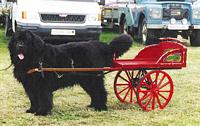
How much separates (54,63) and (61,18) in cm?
695

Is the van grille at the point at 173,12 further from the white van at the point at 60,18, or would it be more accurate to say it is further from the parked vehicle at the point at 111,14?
the parked vehicle at the point at 111,14

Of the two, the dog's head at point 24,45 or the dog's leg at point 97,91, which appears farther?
the dog's leg at point 97,91

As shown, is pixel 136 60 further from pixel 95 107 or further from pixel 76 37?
pixel 76 37

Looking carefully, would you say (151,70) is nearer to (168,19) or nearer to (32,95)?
(32,95)

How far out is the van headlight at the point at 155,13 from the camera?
1619cm

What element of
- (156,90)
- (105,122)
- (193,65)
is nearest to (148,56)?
(156,90)

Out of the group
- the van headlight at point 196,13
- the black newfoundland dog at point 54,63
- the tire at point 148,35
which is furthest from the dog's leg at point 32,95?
the van headlight at point 196,13

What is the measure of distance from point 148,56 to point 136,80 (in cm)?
51

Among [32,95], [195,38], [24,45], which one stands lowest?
[195,38]

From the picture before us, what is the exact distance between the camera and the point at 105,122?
6570mm

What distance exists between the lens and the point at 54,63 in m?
6.83

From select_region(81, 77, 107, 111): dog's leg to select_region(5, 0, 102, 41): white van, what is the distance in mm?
6325

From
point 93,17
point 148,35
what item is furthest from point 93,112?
point 148,35

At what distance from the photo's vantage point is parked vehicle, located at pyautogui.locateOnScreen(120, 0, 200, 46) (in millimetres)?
16250
